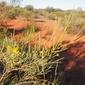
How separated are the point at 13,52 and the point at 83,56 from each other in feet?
25.7

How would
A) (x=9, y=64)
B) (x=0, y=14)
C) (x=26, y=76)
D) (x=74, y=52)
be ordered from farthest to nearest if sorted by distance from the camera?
(x=74, y=52) → (x=0, y=14) → (x=26, y=76) → (x=9, y=64)

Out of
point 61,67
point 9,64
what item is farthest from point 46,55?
point 61,67

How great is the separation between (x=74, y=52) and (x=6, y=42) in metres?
7.90

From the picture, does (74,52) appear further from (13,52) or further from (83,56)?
(13,52)

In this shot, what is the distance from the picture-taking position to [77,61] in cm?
1145

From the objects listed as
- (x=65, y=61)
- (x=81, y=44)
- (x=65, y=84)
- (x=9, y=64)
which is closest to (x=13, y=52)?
(x=9, y=64)

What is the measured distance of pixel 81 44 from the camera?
45.3ft

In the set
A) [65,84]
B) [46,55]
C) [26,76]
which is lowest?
[65,84]

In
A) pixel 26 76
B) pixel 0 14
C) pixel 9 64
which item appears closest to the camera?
pixel 9 64

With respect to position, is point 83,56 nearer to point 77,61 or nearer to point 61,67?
point 77,61

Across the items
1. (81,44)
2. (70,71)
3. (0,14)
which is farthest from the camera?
(81,44)

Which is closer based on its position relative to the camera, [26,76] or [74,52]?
[26,76]

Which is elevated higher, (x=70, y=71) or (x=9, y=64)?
(x=9, y=64)

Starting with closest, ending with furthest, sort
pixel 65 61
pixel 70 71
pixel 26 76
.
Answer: pixel 26 76 < pixel 70 71 < pixel 65 61
